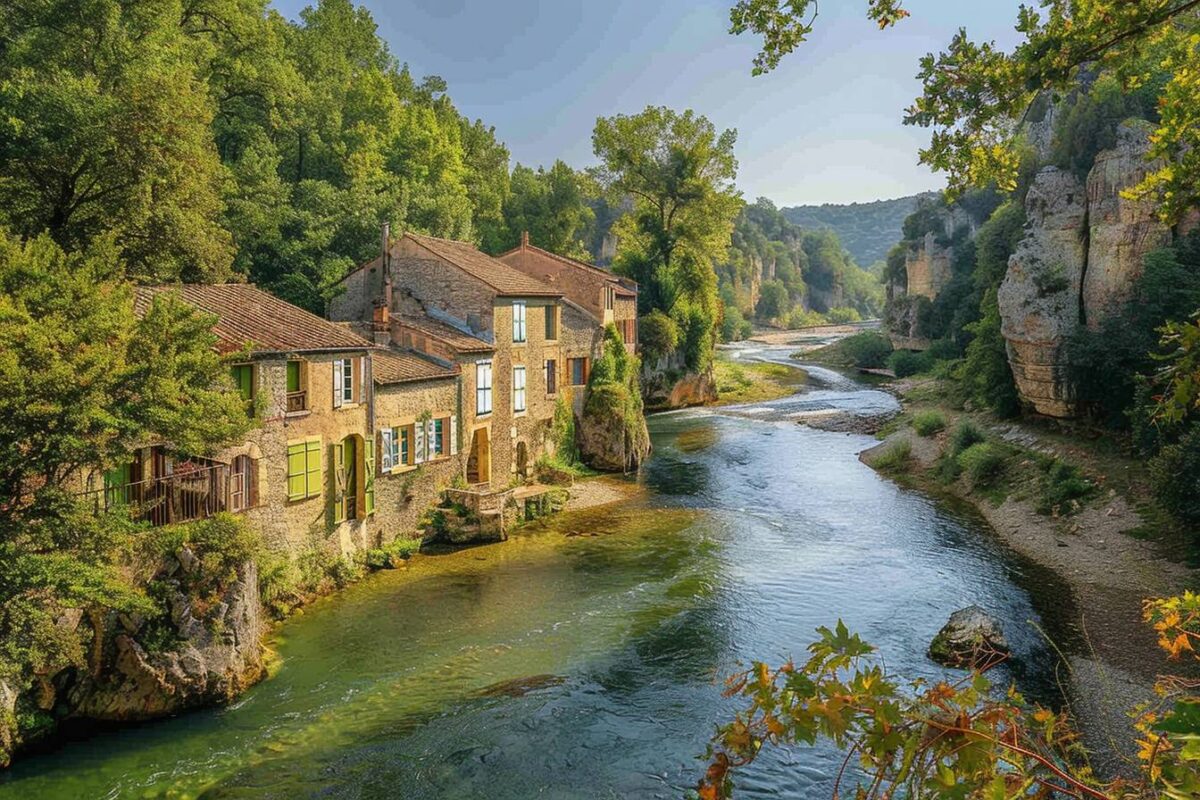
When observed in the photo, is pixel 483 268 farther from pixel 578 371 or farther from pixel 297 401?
pixel 297 401

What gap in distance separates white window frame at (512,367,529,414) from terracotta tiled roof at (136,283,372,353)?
10.2 m

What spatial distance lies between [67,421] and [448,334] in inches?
724

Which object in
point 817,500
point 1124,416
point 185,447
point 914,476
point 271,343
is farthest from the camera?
point 914,476

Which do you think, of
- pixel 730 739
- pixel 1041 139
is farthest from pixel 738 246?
pixel 730 739

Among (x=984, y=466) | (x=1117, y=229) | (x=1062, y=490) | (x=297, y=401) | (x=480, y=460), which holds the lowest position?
(x=1062, y=490)

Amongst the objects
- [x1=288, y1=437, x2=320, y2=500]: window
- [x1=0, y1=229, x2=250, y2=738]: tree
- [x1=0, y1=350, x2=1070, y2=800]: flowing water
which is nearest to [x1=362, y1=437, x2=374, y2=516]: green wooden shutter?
[x1=288, y1=437, x2=320, y2=500]: window

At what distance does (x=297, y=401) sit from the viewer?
22141mm

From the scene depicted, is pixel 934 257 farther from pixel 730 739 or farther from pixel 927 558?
pixel 730 739

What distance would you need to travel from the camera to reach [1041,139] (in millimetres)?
52312

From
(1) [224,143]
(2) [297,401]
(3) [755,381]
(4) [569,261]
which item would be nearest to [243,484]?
(2) [297,401]

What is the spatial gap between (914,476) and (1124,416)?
10094 millimetres

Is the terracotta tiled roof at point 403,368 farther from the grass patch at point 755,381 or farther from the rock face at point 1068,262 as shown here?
the grass patch at point 755,381

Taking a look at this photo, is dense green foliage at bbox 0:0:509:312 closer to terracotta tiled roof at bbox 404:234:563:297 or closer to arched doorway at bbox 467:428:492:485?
terracotta tiled roof at bbox 404:234:563:297

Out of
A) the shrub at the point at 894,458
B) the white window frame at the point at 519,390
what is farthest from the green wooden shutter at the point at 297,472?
the shrub at the point at 894,458
